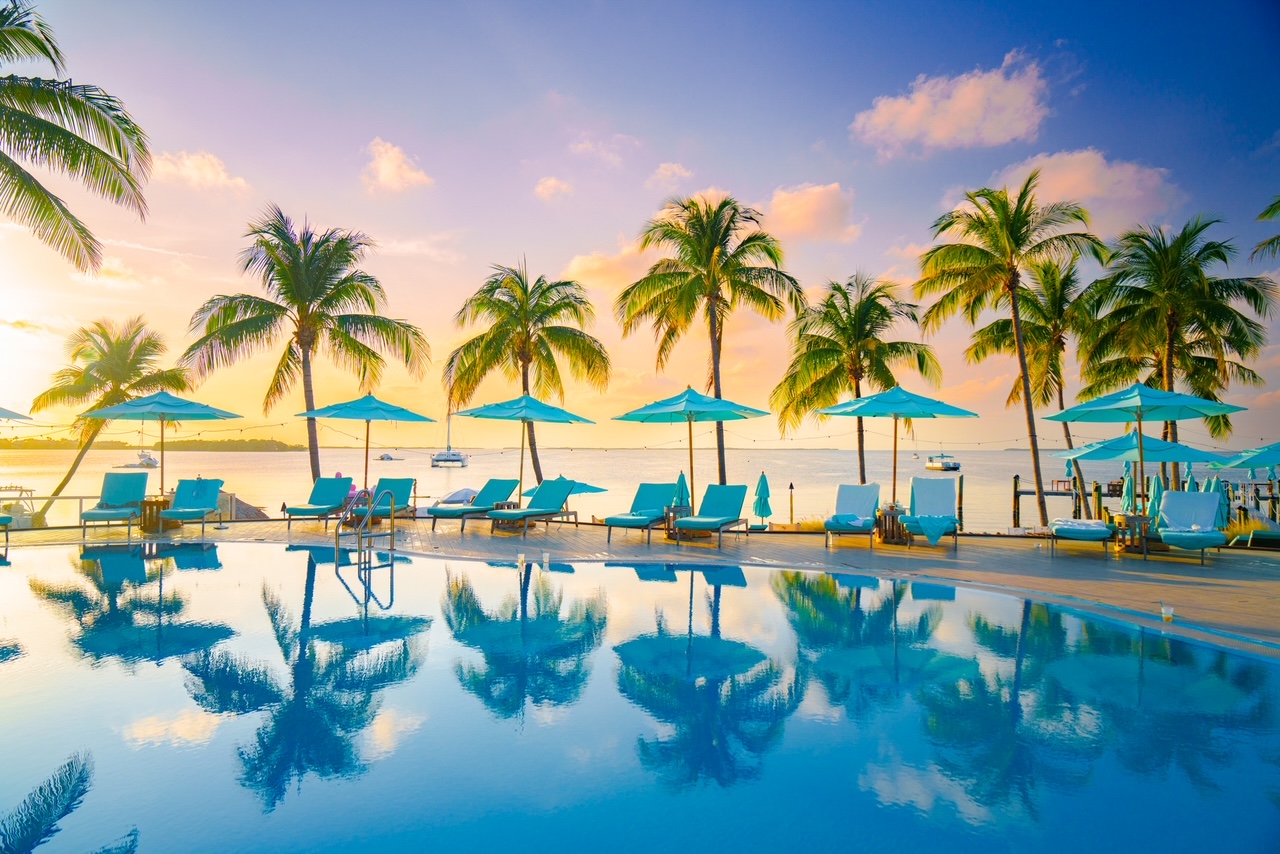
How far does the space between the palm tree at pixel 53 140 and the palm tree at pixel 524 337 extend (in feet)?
29.3

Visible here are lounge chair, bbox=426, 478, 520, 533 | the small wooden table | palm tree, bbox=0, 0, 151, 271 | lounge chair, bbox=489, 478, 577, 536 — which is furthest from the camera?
lounge chair, bbox=426, 478, 520, 533

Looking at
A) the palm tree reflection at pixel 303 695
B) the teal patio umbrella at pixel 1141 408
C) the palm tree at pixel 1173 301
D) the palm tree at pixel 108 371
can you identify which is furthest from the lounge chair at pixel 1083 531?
the palm tree at pixel 108 371

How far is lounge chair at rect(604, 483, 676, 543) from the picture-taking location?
40.2ft

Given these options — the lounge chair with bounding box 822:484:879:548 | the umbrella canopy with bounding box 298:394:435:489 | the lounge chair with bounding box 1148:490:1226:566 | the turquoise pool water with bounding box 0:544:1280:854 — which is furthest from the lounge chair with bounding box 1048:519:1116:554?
the umbrella canopy with bounding box 298:394:435:489

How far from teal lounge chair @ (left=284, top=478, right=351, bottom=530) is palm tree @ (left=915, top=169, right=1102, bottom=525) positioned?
14.9m

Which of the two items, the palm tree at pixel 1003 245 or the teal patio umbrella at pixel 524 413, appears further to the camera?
the palm tree at pixel 1003 245

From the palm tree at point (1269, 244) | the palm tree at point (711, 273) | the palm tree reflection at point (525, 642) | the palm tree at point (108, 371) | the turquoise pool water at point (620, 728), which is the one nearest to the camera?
the turquoise pool water at point (620, 728)

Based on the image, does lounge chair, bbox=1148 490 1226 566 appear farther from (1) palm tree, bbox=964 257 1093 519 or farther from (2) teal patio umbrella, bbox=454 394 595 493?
(2) teal patio umbrella, bbox=454 394 595 493

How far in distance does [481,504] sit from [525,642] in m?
7.94

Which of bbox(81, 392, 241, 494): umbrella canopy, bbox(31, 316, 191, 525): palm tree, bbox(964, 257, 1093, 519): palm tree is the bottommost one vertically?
bbox(81, 392, 241, 494): umbrella canopy

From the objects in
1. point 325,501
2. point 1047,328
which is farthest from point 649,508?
point 1047,328

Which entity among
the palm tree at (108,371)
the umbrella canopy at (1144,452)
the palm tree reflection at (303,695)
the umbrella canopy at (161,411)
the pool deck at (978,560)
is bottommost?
the palm tree reflection at (303,695)

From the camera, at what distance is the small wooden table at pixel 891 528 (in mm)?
12077

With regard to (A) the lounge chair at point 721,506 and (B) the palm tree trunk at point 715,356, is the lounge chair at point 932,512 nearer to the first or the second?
(A) the lounge chair at point 721,506
